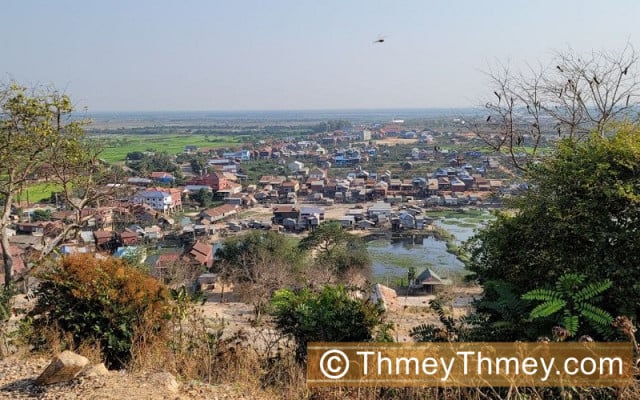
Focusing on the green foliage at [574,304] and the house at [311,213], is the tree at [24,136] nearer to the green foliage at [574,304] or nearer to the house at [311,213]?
the green foliage at [574,304]

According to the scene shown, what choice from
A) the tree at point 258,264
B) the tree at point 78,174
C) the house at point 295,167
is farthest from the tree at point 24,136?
the house at point 295,167

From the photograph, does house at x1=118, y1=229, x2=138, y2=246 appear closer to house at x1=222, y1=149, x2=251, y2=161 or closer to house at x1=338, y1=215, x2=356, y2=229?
house at x1=338, y1=215, x2=356, y2=229

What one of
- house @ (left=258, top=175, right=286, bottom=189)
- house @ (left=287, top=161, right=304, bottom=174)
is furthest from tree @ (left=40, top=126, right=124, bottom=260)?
house @ (left=287, top=161, right=304, bottom=174)

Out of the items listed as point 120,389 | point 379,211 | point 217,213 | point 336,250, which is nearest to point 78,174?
point 120,389

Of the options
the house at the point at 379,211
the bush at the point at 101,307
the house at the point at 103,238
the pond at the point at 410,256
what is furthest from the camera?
the house at the point at 379,211

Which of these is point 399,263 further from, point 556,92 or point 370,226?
point 556,92

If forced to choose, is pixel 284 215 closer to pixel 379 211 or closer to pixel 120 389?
pixel 379 211
